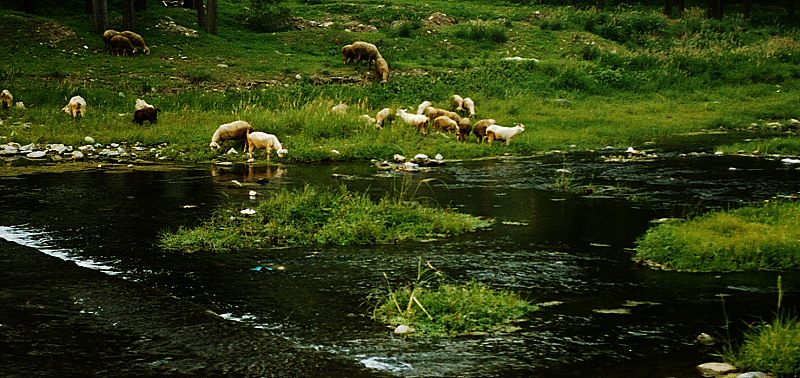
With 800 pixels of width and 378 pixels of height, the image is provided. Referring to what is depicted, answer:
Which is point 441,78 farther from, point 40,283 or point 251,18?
point 40,283

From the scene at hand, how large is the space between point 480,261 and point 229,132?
9725 millimetres

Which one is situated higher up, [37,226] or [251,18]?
[251,18]

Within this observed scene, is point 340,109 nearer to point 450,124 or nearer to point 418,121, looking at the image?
point 418,121

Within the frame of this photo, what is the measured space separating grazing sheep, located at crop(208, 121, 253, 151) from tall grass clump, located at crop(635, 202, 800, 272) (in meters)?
9.84

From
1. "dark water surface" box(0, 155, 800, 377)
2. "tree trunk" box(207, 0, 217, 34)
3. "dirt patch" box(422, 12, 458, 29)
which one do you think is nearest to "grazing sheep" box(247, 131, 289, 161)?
"dark water surface" box(0, 155, 800, 377)

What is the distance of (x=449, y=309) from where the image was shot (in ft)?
19.9

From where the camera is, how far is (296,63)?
2581cm

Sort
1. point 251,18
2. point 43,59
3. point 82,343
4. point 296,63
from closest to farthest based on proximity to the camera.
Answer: point 82,343 → point 43,59 → point 296,63 → point 251,18

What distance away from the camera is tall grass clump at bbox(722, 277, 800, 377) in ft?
15.9

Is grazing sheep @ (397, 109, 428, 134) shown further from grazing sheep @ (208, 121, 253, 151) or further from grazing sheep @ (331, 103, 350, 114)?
grazing sheep @ (208, 121, 253, 151)

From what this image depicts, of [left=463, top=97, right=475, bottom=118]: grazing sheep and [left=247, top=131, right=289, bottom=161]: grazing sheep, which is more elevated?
[left=463, top=97, right=475, bottom=118]: grazing sheep

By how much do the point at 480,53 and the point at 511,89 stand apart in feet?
20.0

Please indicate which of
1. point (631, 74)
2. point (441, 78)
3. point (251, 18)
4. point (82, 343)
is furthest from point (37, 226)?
point (251, 18)

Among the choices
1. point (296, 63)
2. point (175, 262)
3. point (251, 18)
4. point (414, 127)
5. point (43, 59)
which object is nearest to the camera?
point (175, 262)
